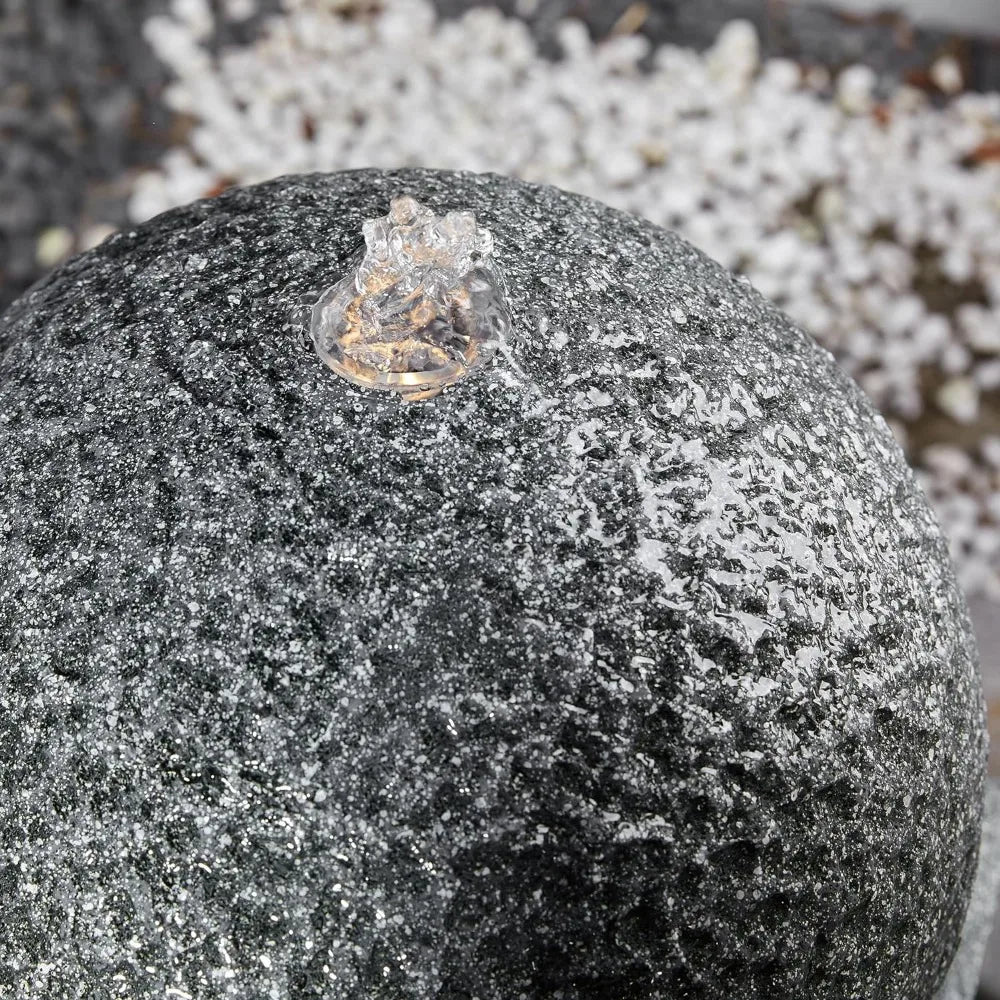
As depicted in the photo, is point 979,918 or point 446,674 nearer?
point 446,674

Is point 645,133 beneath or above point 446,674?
beneath

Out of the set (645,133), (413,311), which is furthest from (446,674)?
(645,133)

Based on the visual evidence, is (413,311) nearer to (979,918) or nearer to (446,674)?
(446,674)

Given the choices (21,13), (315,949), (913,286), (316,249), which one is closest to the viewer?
(315,949)

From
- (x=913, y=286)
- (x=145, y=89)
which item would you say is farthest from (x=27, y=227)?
(x=913, y=286)

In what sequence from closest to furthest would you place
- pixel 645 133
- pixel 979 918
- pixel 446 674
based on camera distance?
pixel 446 674 < pixel 979 918 < pixel 645 133

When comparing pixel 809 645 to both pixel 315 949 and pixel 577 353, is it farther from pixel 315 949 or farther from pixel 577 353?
pixel 315 949

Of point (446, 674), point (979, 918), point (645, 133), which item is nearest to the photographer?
point (446, 674)

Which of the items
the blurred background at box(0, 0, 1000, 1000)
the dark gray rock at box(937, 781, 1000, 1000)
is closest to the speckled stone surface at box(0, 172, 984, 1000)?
the dark gray rock at box(937, 781, 1000, 1000)
